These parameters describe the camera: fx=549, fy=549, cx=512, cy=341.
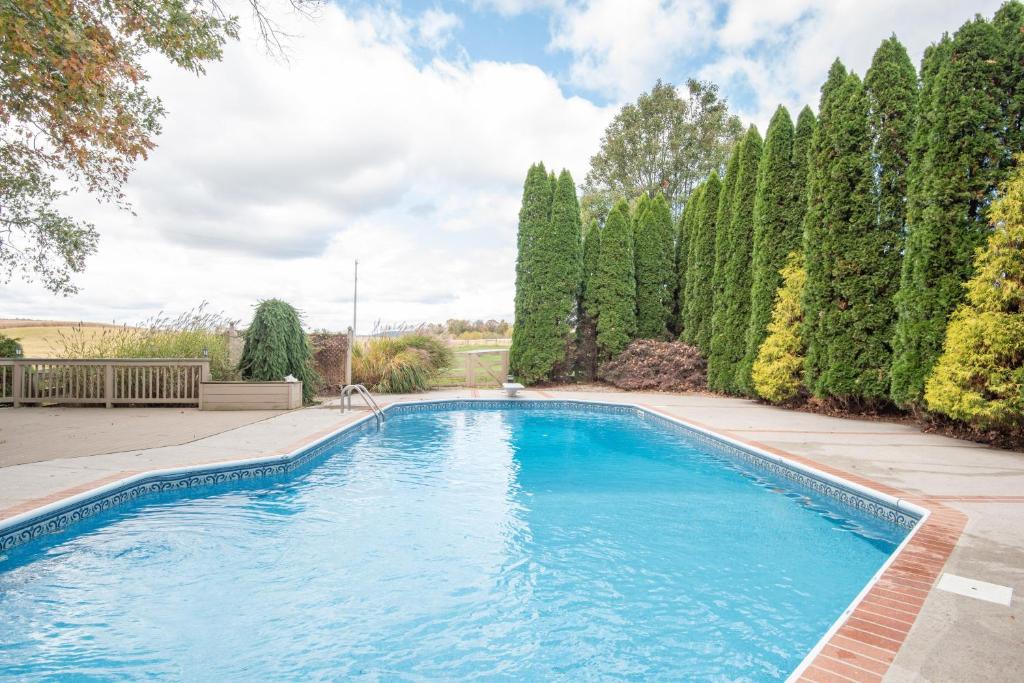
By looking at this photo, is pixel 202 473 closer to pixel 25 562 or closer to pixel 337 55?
pixel 25 562

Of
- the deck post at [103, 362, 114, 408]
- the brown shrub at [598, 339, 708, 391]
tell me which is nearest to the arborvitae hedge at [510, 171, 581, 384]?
the brown shrub at [598, 339, 708, 391]

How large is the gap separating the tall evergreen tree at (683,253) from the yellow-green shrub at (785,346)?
14.1 feet

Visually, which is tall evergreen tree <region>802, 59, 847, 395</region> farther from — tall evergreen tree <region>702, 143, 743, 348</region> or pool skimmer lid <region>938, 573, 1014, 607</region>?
pool skimmer lid <region>938, 573, 1014, 607</region>

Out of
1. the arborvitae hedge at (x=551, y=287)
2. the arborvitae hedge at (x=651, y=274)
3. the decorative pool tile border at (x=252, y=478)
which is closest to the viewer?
the decorative pool tile border at (x=252, y=478)

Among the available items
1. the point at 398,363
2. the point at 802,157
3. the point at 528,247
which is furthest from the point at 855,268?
the point at 398,363

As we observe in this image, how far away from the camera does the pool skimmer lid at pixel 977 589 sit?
233 centimetres

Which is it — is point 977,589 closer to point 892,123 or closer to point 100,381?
point 892,123

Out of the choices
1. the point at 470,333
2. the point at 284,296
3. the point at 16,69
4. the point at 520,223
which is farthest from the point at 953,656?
the point at 470,333

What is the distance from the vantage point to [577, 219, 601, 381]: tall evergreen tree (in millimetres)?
14680

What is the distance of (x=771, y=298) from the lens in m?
10.4

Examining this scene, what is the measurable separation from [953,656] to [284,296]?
10189 mm

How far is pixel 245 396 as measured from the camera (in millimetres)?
8922

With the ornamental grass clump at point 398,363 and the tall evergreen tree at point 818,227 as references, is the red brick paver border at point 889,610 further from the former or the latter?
the ornamental grass clump at point 398,363

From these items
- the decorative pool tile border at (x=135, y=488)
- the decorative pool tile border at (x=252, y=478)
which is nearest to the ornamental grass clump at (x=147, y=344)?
the decorative pool tile border at (x=252, y=478)
